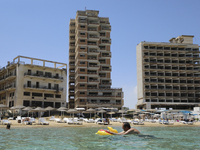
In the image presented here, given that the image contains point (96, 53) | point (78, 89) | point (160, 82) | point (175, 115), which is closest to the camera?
point (175, 115)

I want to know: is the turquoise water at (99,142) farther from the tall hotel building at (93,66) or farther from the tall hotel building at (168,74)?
the tall hotel building at (168,74)

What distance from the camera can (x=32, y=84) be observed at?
182 feet

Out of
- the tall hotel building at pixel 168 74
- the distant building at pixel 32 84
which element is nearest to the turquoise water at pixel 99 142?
the distant building at pixel 32 84

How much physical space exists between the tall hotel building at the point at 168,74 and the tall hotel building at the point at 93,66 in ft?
47.4

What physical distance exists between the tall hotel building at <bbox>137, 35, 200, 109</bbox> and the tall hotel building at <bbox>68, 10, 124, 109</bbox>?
47.4 feet

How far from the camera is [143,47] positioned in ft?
274

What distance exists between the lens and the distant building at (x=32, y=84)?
54.1 m

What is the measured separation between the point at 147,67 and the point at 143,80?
524cm

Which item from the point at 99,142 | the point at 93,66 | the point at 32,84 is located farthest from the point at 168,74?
the point at 99,142

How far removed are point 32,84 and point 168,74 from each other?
49.3 m

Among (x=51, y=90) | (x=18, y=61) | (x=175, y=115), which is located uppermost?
(x=18, y=61)

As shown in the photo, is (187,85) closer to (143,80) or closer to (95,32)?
(143,80)

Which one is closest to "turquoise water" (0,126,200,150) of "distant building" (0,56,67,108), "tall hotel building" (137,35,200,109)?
"distant building" (0,56,67,108)

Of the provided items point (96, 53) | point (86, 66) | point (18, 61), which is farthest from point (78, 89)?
point (18, 61)
